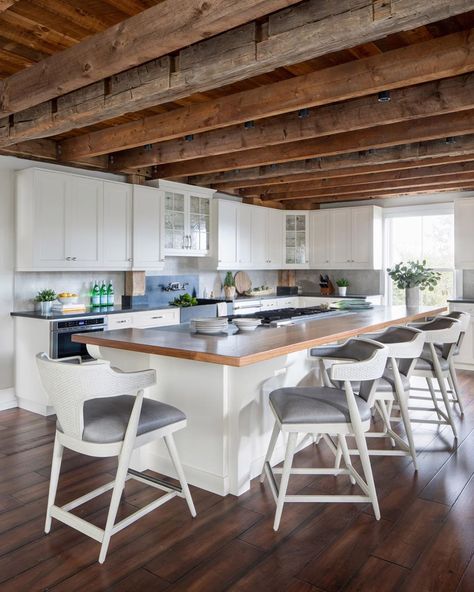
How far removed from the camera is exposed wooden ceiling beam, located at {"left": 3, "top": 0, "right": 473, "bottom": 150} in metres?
2.14

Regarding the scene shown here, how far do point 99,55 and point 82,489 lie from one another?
2577mm

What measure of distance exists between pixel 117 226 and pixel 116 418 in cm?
343

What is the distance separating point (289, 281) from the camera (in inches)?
340

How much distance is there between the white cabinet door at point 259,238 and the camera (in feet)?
24.4

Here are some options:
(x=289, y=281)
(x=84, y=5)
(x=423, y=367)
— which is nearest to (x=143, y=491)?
(x=423, y=367)

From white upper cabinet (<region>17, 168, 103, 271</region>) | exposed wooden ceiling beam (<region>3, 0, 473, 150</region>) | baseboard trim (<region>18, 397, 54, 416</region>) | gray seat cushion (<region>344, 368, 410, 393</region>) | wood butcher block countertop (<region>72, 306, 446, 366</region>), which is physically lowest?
baseboard trim (<region>18, 397, 54, 416</region>)

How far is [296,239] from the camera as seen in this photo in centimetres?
812

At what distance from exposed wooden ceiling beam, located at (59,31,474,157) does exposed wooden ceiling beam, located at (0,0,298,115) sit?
3.69 ft

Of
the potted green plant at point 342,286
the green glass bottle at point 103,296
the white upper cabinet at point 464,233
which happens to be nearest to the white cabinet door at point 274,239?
the potted green plant at point 342,286

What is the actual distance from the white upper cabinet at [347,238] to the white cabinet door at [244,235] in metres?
1.30

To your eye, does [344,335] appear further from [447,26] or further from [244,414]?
[447,26]

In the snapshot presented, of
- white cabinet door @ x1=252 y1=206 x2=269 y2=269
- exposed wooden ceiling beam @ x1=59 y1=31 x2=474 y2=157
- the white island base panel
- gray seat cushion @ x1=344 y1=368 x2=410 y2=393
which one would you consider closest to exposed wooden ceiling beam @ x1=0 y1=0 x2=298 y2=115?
exposed wooden ceiling beam @ x1=59 y1=31 x2=474 y2=157

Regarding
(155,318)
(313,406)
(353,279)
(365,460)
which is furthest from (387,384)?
(353,279)

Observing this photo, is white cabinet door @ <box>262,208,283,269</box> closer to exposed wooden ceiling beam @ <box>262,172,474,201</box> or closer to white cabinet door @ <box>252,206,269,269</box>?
white cabinet door @ <box>252,206,269,269</box>
